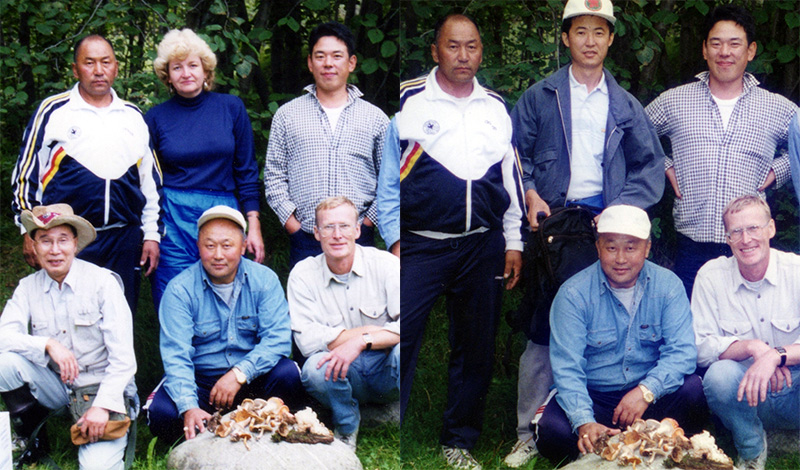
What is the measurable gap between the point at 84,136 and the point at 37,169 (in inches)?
9.9

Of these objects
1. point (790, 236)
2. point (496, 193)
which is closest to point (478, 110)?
point (496, 193)

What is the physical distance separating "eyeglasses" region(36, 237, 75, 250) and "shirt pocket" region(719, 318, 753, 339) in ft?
9.29

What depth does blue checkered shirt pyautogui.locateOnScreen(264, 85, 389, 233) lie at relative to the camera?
3.94 meters

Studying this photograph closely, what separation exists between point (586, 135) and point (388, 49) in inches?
41.0

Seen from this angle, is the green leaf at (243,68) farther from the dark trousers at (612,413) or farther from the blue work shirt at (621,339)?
the dark trousers at (612,413)

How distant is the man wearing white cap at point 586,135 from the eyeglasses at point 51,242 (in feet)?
6.53

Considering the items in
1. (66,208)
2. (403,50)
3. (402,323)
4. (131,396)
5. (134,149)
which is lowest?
(131,396)

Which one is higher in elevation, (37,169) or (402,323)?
(37,169)

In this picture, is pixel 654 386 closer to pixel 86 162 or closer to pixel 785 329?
pixel 785 329

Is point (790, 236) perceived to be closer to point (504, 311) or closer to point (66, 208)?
point (504, 311)

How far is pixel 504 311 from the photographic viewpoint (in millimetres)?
3926

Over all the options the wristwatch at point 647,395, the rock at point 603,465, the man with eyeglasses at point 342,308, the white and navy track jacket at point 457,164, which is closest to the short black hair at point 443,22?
the white and navy track jacket at point 457,164

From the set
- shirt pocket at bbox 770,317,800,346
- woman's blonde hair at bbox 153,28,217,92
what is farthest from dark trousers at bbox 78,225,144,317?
shirt pocket at bbox 770,317,800,346

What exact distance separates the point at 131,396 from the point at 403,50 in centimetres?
193
